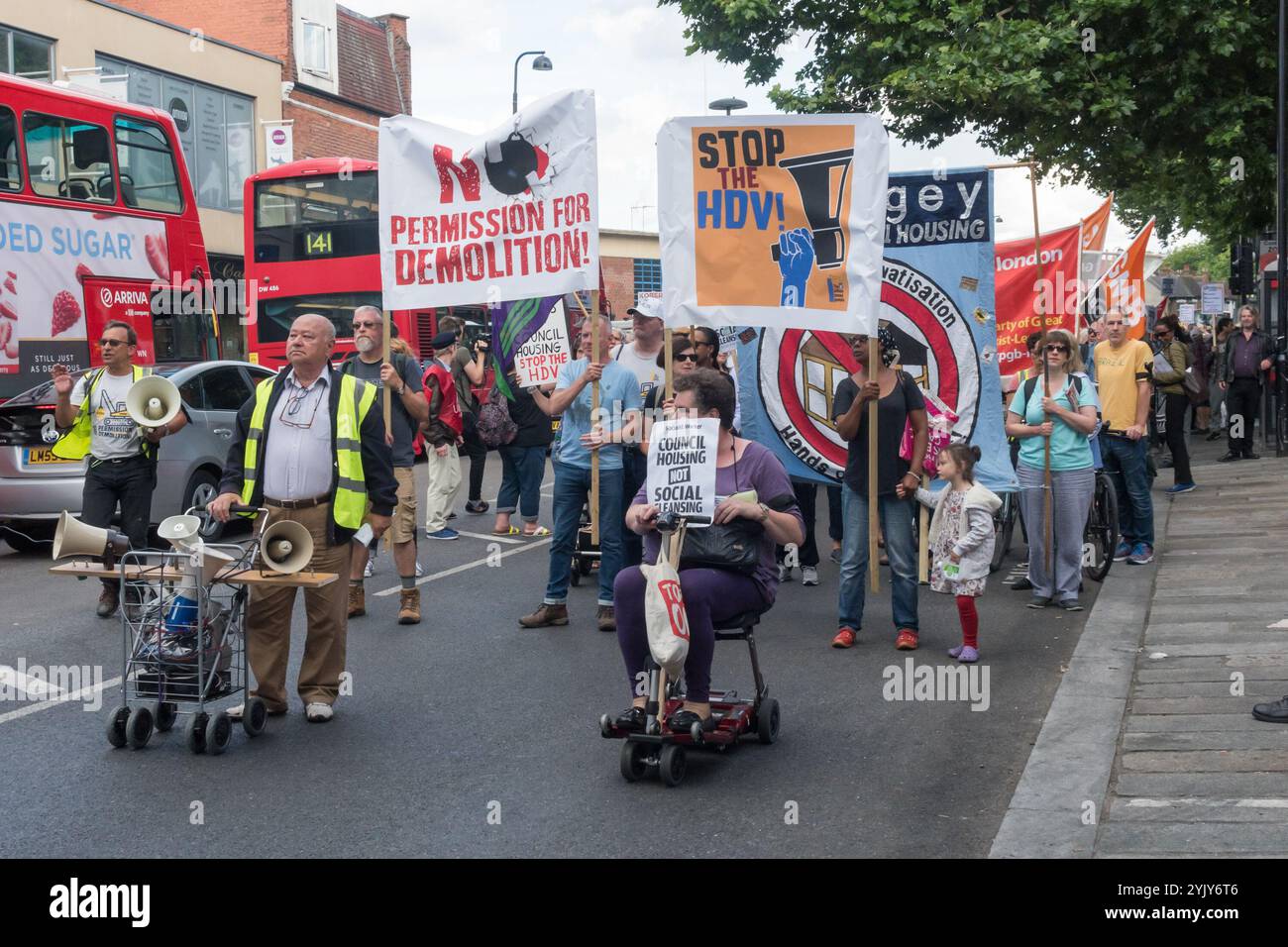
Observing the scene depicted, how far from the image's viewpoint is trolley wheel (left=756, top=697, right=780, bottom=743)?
20.3ft

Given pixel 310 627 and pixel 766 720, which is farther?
pixel 310 627

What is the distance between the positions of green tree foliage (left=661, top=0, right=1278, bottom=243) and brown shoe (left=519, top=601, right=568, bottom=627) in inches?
484

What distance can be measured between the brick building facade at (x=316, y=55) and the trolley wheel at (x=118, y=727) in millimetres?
29283

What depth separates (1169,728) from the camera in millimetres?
6164

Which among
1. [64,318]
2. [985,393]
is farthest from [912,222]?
[64,318]

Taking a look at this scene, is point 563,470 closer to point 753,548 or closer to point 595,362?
point 595,362

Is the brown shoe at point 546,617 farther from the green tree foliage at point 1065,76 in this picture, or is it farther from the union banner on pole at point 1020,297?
the green tree foliage at point 1065,76

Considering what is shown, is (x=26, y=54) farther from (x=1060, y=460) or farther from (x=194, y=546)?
(x=194, y=546)

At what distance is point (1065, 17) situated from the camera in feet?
63.1

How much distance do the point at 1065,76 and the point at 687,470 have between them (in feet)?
49.3

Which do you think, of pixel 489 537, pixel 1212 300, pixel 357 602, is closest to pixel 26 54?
pixel 489 537

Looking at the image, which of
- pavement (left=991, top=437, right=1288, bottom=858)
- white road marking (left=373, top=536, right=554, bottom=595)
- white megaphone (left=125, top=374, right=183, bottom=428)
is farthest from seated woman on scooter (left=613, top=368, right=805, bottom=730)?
white road marking (left=373, top=536, right=554, bottom=595)

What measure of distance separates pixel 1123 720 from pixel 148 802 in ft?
13.1

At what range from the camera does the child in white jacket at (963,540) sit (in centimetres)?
773
